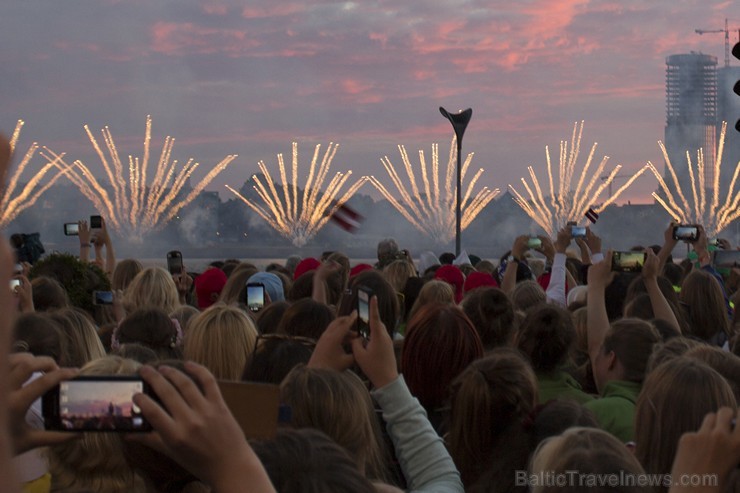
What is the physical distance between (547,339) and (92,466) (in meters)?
3.13

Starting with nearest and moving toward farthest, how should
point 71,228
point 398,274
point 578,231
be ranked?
point 398,274 → point 578,231 → point 71,228

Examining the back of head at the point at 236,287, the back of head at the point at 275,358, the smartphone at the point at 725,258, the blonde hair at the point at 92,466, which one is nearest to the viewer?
the blonde hair at the point at 92,466

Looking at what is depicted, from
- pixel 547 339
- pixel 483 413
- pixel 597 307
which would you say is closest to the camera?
pixel 483 413

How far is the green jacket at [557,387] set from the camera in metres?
5.61

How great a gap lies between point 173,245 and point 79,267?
12831 cm

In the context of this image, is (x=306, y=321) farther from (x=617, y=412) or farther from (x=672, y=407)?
(x=672, y=407)

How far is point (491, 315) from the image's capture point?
6.86 meters

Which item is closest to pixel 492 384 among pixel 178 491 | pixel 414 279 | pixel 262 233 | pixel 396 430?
pixel 396 430

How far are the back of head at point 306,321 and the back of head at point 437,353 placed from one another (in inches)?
36.3

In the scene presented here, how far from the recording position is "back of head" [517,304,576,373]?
5926 millimetres

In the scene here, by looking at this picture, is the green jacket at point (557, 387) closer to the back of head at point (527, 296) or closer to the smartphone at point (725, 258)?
the back of head at point (527, 296)

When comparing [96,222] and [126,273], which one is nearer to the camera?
[126,273]

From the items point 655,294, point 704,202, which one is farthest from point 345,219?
point 655,294

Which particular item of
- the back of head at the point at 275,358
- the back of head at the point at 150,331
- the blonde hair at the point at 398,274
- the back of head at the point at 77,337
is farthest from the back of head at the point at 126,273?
the back of head at the point at 275,358
